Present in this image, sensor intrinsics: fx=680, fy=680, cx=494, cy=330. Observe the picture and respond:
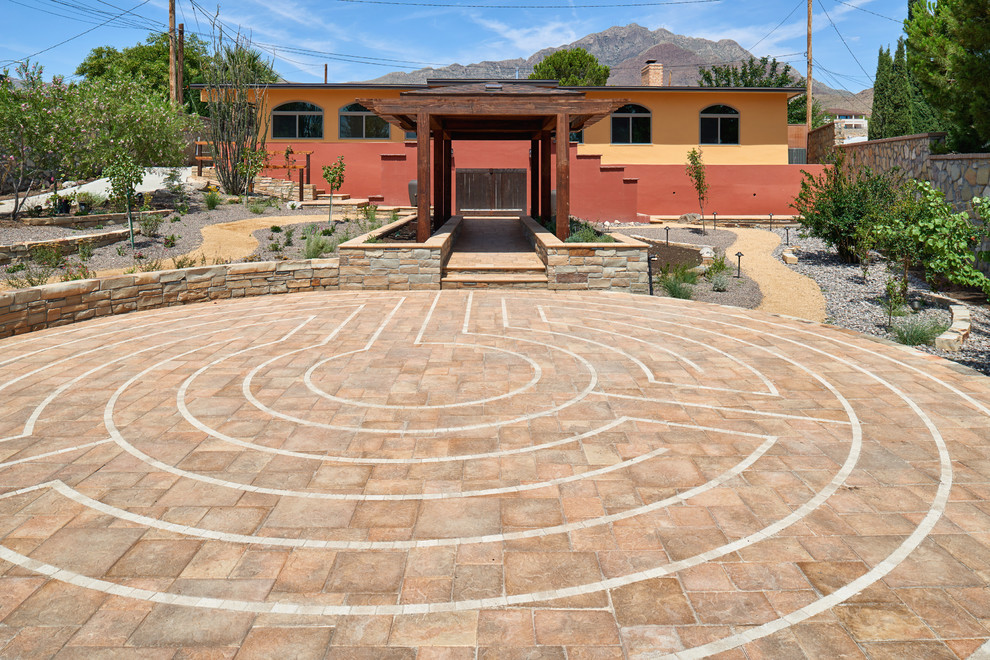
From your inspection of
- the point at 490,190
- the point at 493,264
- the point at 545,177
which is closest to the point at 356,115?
the point at 490,190

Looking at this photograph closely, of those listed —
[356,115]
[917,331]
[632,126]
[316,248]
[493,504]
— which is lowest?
[493,504]

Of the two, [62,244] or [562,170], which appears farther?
[62,244]

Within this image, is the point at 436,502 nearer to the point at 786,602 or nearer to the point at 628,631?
the point at 628,631

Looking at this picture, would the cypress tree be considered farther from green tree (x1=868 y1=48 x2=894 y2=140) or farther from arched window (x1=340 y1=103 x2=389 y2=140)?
arched window (x1=340 y1=103 x2=389 y2=140)

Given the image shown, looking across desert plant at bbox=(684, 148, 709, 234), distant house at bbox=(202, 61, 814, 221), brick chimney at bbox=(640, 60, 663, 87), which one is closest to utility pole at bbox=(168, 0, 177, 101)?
distant house at bbox=(202, 61, 814, 221)

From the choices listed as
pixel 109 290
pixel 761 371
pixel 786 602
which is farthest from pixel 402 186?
pixel 786 602

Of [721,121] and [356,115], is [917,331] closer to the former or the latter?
[721,121]

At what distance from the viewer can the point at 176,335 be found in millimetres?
9945

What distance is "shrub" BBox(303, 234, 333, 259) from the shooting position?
1545 centimetres

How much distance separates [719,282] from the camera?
48.5 feet

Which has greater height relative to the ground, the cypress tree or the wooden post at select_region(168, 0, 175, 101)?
the wooden post at select_region(168, 0, 175, 101)

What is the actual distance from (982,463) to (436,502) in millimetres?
4342

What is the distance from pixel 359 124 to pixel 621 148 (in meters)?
12.8

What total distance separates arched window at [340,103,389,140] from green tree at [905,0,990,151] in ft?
74.9
